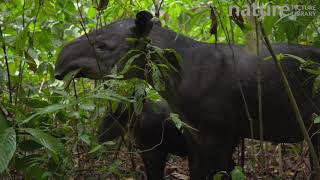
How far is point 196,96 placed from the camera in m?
3.55

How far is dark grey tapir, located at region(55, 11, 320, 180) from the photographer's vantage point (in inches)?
138

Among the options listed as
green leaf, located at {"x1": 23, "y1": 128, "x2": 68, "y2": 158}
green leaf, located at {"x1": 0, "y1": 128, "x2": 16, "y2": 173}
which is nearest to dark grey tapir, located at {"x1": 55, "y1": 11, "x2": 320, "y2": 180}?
green leaf, located at {"x1": 23, "y1": 128, "x2": 68, "y2": 158}

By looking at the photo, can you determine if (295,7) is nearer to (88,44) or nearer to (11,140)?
(88,44)

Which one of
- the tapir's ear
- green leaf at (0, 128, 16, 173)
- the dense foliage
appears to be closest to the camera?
green leaf at (0, 128, 16, 173)

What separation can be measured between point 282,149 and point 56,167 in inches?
99.3

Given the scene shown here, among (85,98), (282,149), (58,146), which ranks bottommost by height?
(282,149)

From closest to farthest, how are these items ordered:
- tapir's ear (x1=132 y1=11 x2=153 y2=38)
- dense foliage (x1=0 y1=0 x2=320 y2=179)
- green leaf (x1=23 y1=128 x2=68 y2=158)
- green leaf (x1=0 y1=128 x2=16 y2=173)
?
green leaf (x1=0 y1=128 x2=16 y2=173), green leaf (x1=23 y1=128 x2=68 y2=158), dense foliage (x1=0 y1=0 x2=320 y2=179), tapir's ear (x1=132 y1=11 x2=153 y2=38)

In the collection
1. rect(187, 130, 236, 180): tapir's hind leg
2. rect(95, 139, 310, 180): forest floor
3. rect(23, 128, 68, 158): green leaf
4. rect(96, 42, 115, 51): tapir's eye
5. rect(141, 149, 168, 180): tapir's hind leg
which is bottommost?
rect(95, 139, 310, 180): forest floor

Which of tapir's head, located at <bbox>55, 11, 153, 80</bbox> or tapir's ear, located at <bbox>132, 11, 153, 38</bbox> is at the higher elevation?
tapir's ear, located at <bbox>132, 11, 153, 38</bbox>

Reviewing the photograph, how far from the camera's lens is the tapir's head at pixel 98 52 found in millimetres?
3602

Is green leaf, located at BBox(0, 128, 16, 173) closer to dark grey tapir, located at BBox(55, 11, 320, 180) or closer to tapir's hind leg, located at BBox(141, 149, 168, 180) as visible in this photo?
dark grey tapir, located at BBox(55, 11, 320, 180)

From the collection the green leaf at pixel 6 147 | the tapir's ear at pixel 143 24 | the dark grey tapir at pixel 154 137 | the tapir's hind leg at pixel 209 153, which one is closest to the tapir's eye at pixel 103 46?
the tapir's ear at pixel 143 24

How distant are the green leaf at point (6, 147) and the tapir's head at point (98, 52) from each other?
1435mm

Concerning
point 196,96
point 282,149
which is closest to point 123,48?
point 196,96
